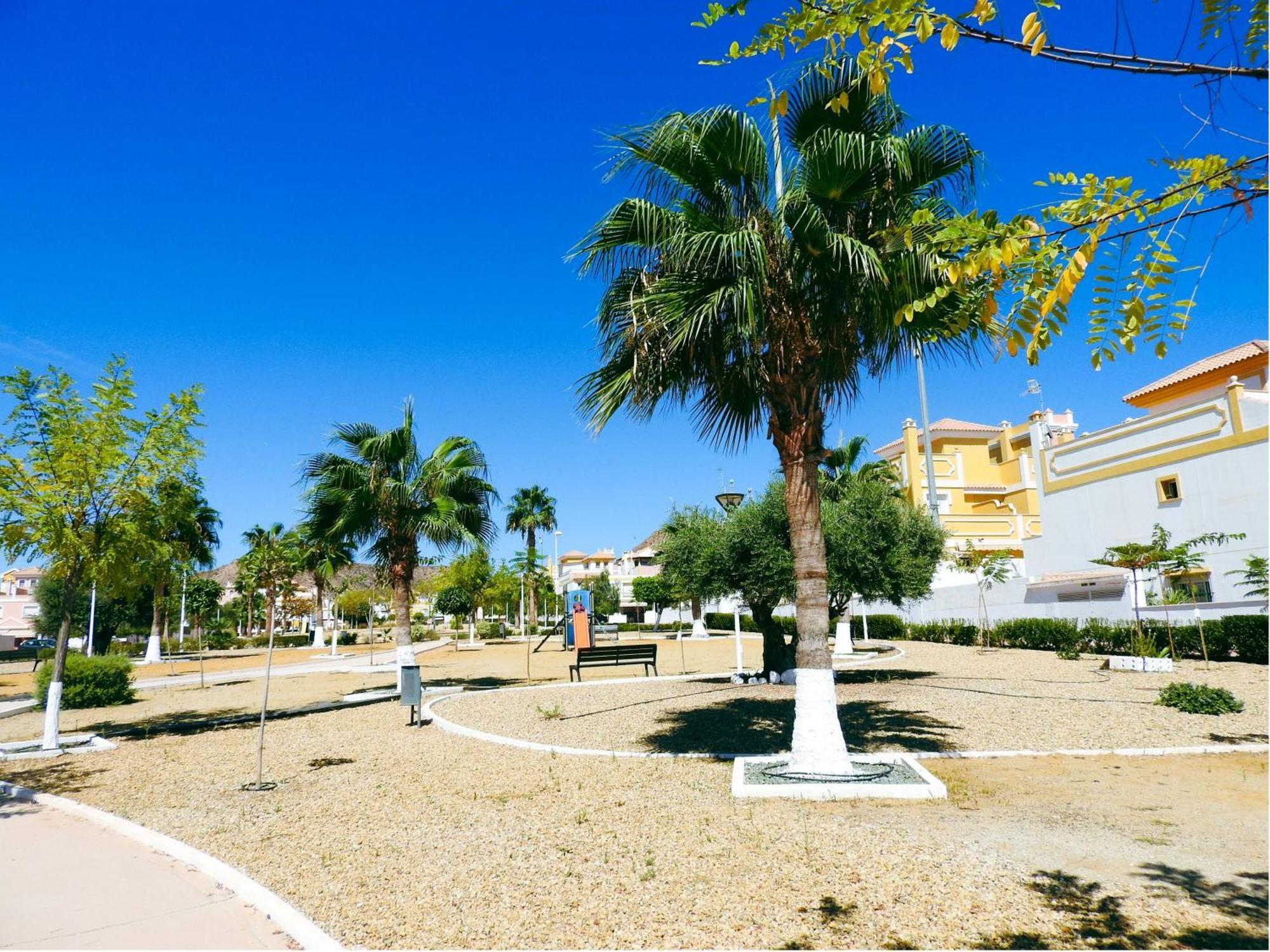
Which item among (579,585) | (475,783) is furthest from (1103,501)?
(579,585)

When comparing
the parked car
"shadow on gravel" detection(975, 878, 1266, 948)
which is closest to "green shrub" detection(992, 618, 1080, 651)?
"shadow on gravel" detection(975, 878, 1266, 948)

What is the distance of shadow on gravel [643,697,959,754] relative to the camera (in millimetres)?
9562

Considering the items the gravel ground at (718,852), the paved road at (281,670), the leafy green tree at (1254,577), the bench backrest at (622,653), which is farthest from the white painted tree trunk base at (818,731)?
the paved road at (281,670)

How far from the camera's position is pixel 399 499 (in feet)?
55.4

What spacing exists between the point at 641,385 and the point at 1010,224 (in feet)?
18.2

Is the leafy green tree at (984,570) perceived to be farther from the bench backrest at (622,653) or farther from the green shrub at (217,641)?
the green shrub at (217,641)

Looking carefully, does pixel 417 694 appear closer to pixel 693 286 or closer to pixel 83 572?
pixel 83 572

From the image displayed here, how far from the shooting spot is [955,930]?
13.3 feet

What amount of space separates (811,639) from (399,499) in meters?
11.6

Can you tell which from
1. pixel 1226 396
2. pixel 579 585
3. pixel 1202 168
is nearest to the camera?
pixel 1202 168

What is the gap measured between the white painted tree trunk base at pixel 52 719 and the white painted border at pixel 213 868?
313 cm

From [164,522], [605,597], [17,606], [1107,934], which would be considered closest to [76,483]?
[164,522]

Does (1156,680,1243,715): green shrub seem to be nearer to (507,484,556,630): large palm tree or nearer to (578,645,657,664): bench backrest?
(578,645,657,664): bench backrest

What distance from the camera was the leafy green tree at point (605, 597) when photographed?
224 feet
